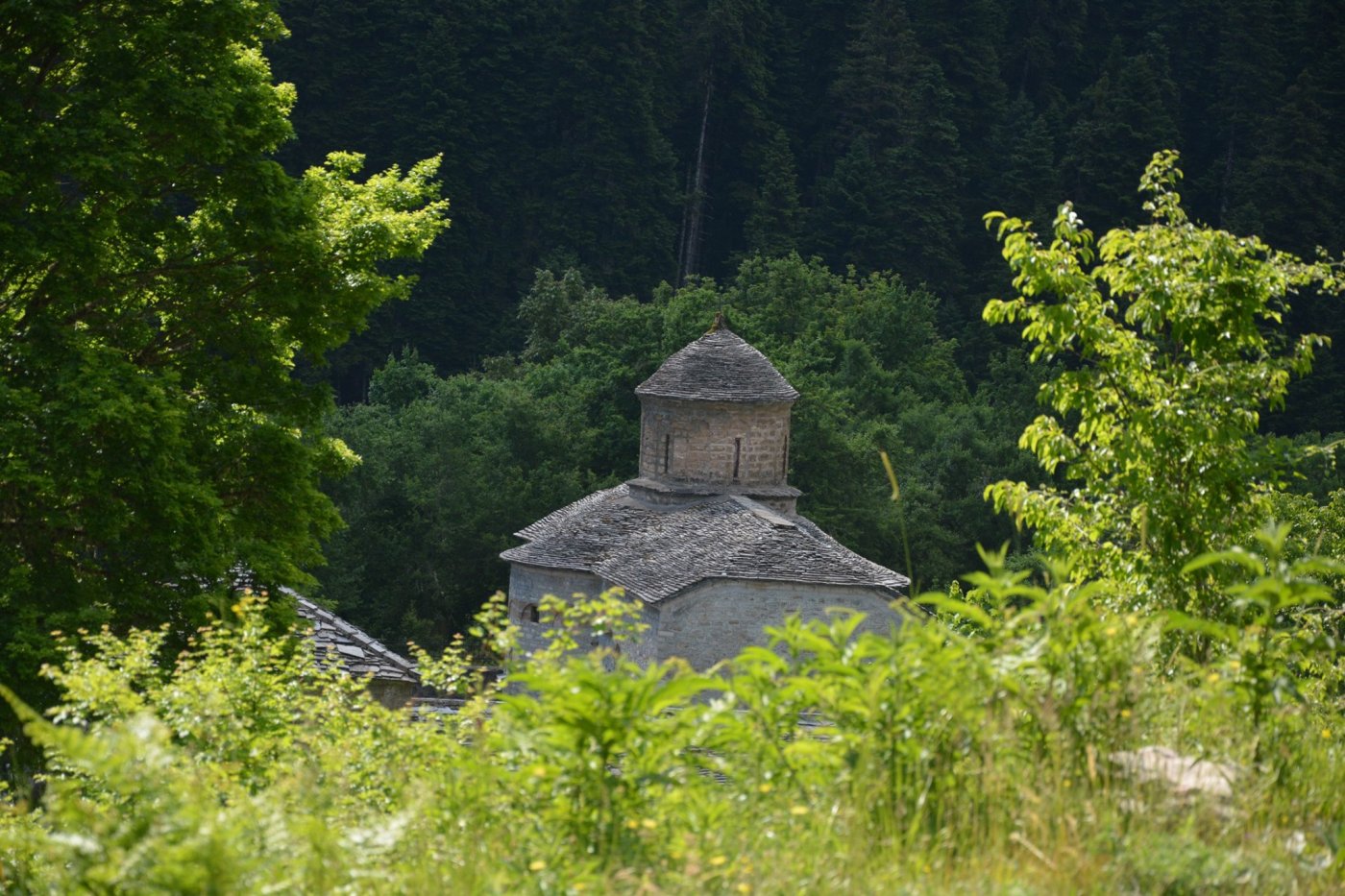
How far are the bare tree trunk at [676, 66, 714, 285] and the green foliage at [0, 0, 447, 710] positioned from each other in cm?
3990

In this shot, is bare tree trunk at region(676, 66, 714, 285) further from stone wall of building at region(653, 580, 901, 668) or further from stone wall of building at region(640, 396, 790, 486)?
stone wall of building at region(653, 580, 901, 668)

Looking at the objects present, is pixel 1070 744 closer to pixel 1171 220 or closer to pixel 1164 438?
pixel 1164 438

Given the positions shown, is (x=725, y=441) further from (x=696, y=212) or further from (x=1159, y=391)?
(x=696, y=212)

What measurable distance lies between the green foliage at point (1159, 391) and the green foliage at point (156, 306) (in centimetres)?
501

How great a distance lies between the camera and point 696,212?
5147 cm

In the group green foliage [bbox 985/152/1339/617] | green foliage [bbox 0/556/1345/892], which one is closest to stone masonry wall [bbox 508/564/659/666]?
green foliage [bbox 985/152/1339/617]

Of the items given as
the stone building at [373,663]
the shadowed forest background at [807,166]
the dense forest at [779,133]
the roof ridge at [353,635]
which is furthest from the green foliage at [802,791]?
the dense forest at [779,133]

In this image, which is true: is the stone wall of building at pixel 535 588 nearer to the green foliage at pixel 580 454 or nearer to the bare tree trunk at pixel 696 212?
the green foliage at pixel 580 454

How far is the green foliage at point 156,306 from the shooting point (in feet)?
31.4

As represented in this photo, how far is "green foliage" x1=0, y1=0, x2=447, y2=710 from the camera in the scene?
31.4 feet

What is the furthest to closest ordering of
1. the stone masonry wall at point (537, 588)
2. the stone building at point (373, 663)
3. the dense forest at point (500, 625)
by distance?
1. the stone masonry wall at point (537, 588)
2. the stone building at point (373, 663)
3. the dense forest at point (500, 625)

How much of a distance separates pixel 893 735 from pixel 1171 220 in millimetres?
4915

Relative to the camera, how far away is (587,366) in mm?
34031

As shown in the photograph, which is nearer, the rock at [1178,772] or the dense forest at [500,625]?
the dense forest at [500,625]
